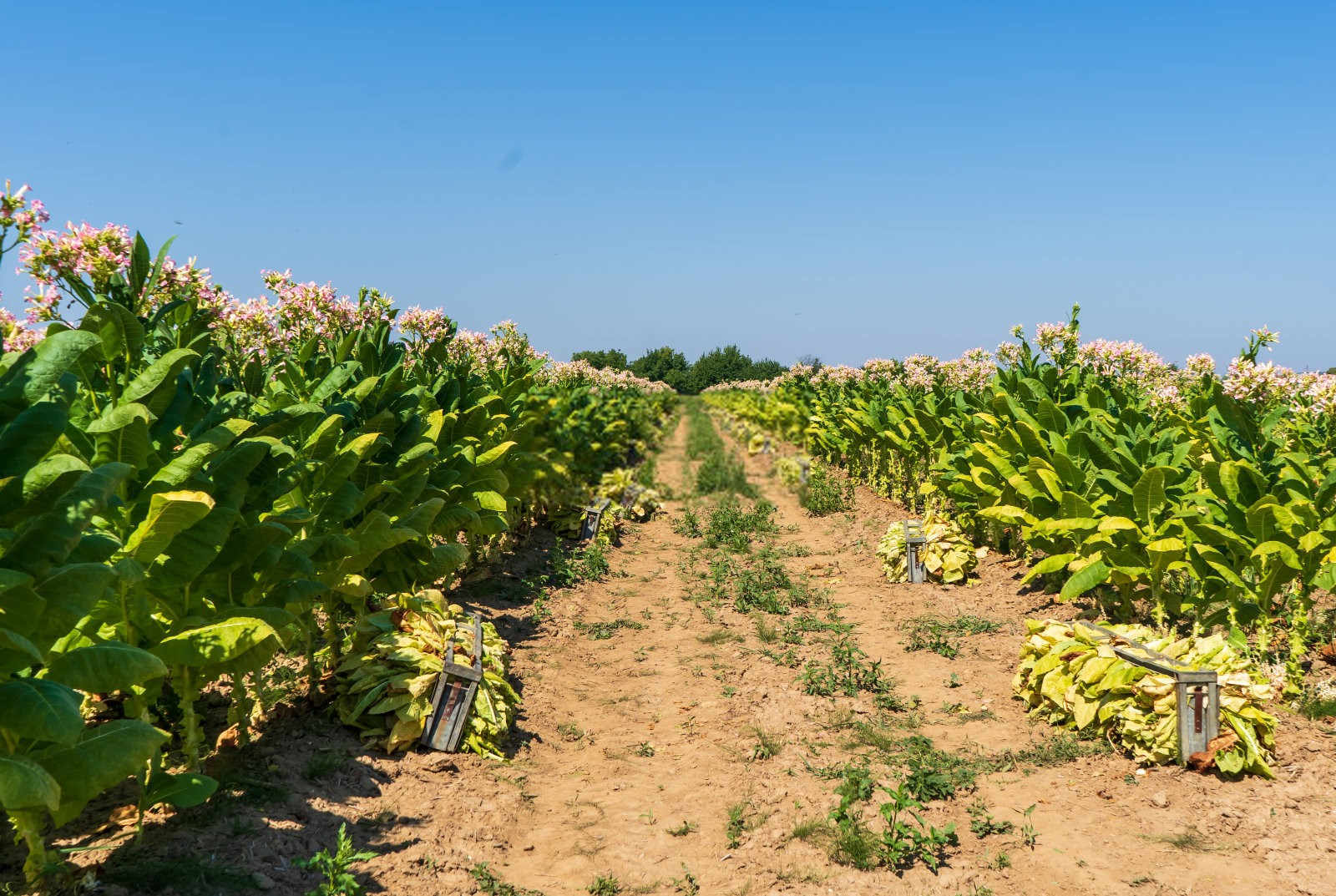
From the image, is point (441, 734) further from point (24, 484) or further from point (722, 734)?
point (24, 484)

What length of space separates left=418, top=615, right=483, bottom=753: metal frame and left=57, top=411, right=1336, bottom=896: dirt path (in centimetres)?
10

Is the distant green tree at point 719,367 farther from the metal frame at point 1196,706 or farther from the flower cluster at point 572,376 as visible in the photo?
the metal frame at point 1196,706

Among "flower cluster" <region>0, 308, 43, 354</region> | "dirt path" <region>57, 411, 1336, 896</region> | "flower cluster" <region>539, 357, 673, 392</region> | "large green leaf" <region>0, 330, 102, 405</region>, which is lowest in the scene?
"dirt path" <region>57, 411, 1336, 896</region>

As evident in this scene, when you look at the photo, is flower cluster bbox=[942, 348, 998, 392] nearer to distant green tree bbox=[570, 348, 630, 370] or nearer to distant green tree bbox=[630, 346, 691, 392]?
distant green tree bbox=[570, 348, 630, 370]

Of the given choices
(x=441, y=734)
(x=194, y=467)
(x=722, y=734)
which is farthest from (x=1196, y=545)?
(x=194, y=467)

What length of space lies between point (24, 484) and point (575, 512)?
30.7 feet

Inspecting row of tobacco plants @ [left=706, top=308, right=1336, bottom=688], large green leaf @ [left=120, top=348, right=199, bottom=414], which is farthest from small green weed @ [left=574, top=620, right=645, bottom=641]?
large green leaf @ [left=120, top=348, right=199, bottom=414]

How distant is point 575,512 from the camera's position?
12.0 meters

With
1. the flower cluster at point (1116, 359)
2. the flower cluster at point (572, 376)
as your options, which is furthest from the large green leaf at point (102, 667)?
the flower cluster at point (572, 376)

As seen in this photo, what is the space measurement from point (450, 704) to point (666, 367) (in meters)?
85.7

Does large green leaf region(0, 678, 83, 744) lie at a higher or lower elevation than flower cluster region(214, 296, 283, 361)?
lower

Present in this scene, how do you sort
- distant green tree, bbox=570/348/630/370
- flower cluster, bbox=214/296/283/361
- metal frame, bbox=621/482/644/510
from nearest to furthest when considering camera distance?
flower cluster, bbox=214/296/283/361
metal frame, bbox=621/482/644/510
distant green tree, bbox=570/348/630/370

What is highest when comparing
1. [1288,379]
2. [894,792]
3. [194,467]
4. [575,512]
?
[1288,379]

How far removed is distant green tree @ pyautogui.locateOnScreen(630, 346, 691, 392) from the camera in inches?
3415
